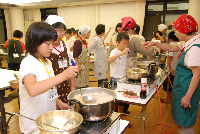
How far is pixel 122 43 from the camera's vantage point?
2336 millimetres

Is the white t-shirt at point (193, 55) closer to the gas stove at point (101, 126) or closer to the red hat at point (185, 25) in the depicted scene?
the red hat at point (185, 25)

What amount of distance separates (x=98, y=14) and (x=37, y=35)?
775 centimetres

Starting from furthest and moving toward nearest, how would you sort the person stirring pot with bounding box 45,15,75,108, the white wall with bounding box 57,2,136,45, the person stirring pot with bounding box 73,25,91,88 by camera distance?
1. the white wall with bounding box 57,2,136,45
2. the person stirring pot with bounding box 73,25,91,88
3. the person stirring pot with bounding box 45,15,75,108

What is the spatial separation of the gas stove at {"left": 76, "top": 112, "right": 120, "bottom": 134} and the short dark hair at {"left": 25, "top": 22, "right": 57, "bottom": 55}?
0.58m

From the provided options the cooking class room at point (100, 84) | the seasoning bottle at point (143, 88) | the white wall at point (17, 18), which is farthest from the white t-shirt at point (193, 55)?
the white wall at point (17, 18)

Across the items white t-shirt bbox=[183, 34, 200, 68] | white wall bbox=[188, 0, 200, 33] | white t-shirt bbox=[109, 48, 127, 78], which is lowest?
white t-shirt bbox=[109, 48, 127, 78]

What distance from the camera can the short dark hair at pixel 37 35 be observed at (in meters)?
1.01

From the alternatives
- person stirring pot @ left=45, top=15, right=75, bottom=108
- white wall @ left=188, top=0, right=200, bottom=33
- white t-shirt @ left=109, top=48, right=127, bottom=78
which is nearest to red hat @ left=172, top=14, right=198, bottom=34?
white t-shirt @ left=109, top=48, right=127, bottom=78

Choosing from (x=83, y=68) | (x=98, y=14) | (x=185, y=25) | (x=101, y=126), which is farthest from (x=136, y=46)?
(x=98, y=14)

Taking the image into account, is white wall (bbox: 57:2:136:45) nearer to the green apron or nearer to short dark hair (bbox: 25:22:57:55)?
the green apron

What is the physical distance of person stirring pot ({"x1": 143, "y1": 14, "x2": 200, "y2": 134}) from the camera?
1.67 metres

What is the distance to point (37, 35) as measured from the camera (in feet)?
3.32

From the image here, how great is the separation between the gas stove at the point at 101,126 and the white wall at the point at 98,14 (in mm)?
7345

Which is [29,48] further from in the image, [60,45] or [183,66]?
[183,66]
